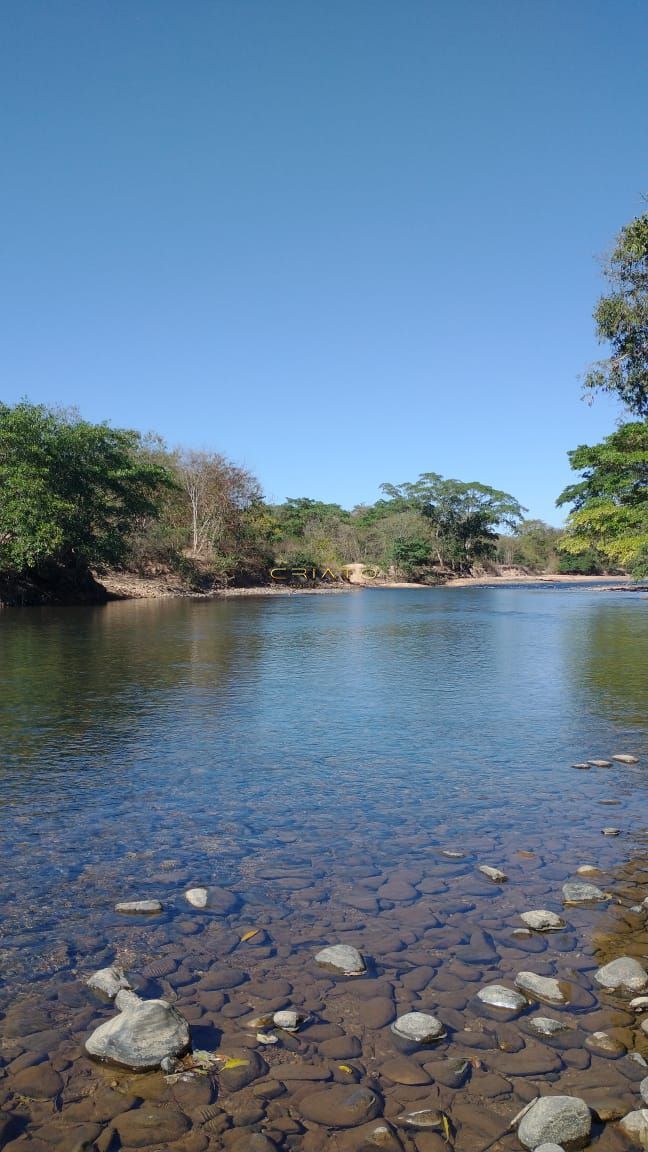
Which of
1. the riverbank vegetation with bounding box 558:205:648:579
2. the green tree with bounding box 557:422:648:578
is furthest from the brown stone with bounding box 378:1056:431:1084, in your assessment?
the green tree with bounding box 557:422:648:578

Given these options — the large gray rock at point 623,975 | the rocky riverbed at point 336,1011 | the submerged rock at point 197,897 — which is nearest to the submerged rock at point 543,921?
the rocky riverbed at point 336,1011

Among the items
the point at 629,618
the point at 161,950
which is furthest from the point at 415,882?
the point at 629,618

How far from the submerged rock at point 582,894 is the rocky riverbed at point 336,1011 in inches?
0.7

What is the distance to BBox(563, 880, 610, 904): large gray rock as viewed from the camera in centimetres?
599

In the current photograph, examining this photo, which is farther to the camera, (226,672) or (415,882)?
(226,672)

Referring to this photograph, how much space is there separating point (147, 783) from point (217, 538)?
63.9 metres

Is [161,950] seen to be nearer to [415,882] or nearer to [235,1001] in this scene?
[235,1001]

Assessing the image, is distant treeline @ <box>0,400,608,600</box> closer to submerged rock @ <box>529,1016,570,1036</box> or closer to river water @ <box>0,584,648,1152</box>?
river water @ <box>0,584,648,1152</box>

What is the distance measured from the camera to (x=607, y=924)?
18.4 ft

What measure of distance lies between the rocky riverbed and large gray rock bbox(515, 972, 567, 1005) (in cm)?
1

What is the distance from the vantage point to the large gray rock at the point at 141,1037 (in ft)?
13.1

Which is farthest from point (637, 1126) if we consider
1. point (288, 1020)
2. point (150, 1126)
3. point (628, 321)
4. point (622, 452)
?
point (622, 452)

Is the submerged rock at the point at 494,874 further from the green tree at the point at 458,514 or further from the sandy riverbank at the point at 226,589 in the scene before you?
the green tree at the point at 458,514

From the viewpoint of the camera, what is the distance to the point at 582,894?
238 inches
